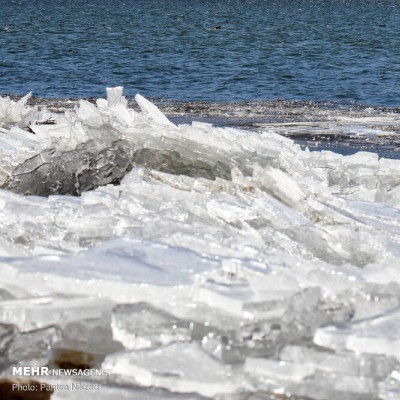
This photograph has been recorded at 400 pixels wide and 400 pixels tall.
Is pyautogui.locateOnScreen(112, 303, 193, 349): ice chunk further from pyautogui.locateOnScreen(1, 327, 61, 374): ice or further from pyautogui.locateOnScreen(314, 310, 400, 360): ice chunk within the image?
pyautogui.locateOnScreen(314, 310, 400, 360): ice chunk

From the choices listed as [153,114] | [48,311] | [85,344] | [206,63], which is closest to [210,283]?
[85,344]

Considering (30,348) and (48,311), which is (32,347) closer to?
(30,348)

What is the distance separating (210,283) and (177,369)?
0.61 m

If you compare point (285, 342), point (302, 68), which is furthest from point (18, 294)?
point (302, 68)

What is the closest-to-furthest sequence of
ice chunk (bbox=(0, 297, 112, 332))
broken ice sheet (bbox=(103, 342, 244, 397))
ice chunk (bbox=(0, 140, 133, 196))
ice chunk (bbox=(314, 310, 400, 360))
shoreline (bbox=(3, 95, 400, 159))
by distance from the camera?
1. broken ice sheet (bbox=(103, 342, 244, 397))
2. ice chunk (bbox=(314, 310, 400, 360))
3. ice chunk (bbox=(0, 297, 112, 332))
4. ice chunk (bbox=(0, 140, 133, 196))
5. shoreline (bbox=(3, 95, 400, 159))

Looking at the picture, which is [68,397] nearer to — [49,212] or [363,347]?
[363,347]

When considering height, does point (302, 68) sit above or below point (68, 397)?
below

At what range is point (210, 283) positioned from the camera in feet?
14.0

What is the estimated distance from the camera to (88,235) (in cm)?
504

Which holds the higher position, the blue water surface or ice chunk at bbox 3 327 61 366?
ice chunk at bbox 3 327 61 366

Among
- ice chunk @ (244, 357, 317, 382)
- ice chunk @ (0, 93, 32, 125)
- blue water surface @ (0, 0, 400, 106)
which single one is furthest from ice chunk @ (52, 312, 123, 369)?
blue water surface @ (0, 0, 400, 106)

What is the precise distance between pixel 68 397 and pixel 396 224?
2.66 metres

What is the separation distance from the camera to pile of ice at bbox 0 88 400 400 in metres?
3.74

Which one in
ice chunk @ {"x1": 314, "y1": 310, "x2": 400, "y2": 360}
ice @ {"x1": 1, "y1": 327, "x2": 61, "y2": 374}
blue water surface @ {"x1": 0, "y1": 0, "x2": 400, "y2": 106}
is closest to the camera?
ice chunk @ {"x1": 314, "y1": 310, "x2": 400, "y2": 360}
